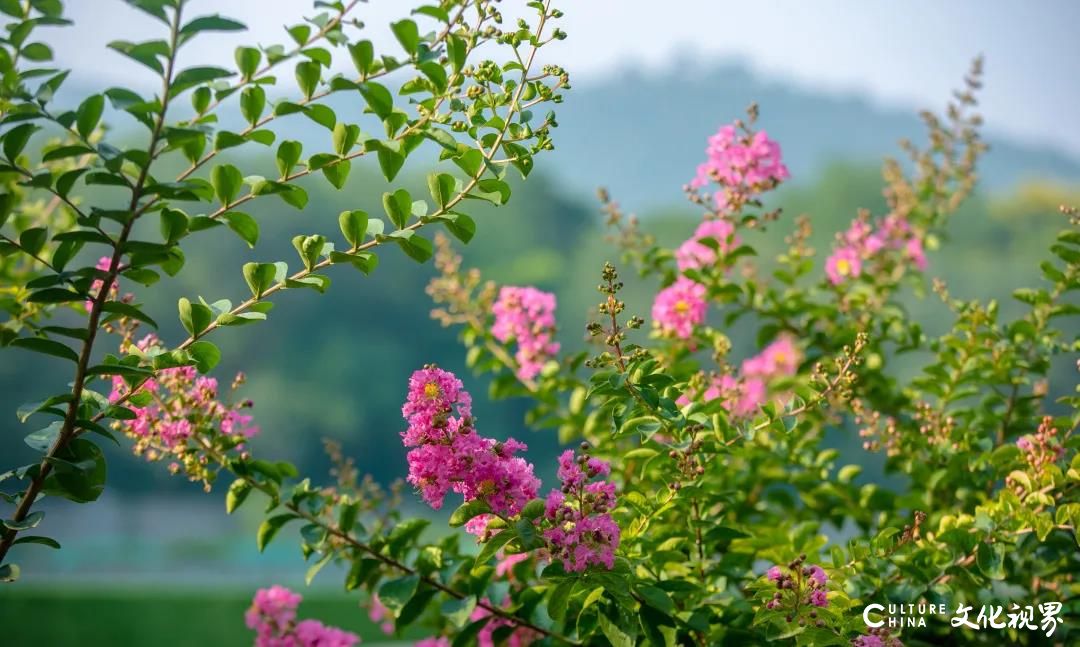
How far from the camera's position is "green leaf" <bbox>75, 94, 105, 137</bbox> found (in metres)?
0.82

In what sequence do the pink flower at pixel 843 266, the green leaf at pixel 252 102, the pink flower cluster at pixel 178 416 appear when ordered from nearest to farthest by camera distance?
1. the green leaf at pixel 252 102
2. the pink flower cluster at pixel 178 416
3. the pink flower at pixel 843 266

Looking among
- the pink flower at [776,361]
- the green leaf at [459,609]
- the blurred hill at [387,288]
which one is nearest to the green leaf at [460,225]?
the green leaf at [459,609]

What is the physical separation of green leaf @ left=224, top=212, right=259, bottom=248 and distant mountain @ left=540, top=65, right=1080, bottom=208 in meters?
24.3

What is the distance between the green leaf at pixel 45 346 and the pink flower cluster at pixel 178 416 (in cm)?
17

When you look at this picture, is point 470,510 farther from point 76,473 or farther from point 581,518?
point 76,473

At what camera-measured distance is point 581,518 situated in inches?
35.1

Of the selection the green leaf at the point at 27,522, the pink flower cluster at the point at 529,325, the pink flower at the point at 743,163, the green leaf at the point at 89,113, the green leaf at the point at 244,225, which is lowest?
the green leaf at the point at 27,522

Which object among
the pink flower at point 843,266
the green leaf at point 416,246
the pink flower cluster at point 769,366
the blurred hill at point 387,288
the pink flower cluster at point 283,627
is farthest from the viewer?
the blurred hill at point 387,288

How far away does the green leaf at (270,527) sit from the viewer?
3.61 ft

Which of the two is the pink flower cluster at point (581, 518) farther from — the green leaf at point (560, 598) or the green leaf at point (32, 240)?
the green leaf at point (32, 240)

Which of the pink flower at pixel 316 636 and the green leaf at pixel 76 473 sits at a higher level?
the green leaf at pixel 76 473

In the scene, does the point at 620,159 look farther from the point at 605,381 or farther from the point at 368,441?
the point at 605,381

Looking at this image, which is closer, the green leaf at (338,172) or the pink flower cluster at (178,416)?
the green leaf at (338,172)

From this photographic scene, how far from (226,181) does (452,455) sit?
32 centimetres
